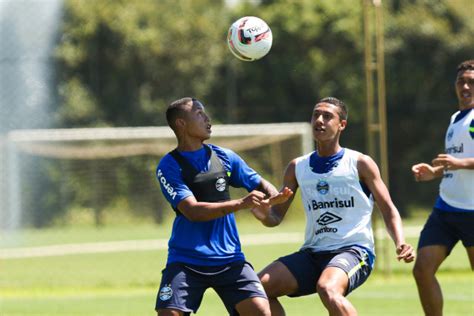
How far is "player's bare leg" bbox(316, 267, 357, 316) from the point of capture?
7.44m

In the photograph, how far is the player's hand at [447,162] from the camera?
8633mm

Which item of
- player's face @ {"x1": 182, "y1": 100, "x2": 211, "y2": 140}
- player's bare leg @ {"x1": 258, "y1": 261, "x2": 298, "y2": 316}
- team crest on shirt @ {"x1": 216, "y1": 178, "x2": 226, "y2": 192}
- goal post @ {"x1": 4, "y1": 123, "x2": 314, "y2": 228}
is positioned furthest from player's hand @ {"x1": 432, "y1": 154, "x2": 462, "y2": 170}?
goal post @ {"x1": 4, "y1": 123, "x2": 314, "y2": 228}

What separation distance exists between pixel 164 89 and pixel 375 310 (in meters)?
19.5

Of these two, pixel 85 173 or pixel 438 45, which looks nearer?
pixel 85 173

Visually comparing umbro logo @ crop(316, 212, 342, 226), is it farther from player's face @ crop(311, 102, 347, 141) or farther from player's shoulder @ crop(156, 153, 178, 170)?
player's shoulder @ crop(156, 153, 178, 170)

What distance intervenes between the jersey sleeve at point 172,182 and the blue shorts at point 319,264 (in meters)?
1.03

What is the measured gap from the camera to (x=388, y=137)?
85.9 ft

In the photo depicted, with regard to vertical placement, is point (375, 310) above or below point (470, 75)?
below

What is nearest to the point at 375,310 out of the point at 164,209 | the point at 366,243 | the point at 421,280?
the point at 421,280

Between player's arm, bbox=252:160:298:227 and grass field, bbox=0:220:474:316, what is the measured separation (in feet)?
13.1

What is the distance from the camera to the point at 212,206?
7375 mm

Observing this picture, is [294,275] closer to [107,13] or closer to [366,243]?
[366,243]

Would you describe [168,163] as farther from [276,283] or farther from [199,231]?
[276,283]

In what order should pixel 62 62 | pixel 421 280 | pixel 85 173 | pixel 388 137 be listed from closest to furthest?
pixel 421 280, pixel 85 173, pixel 388 137, pixel 62 62
